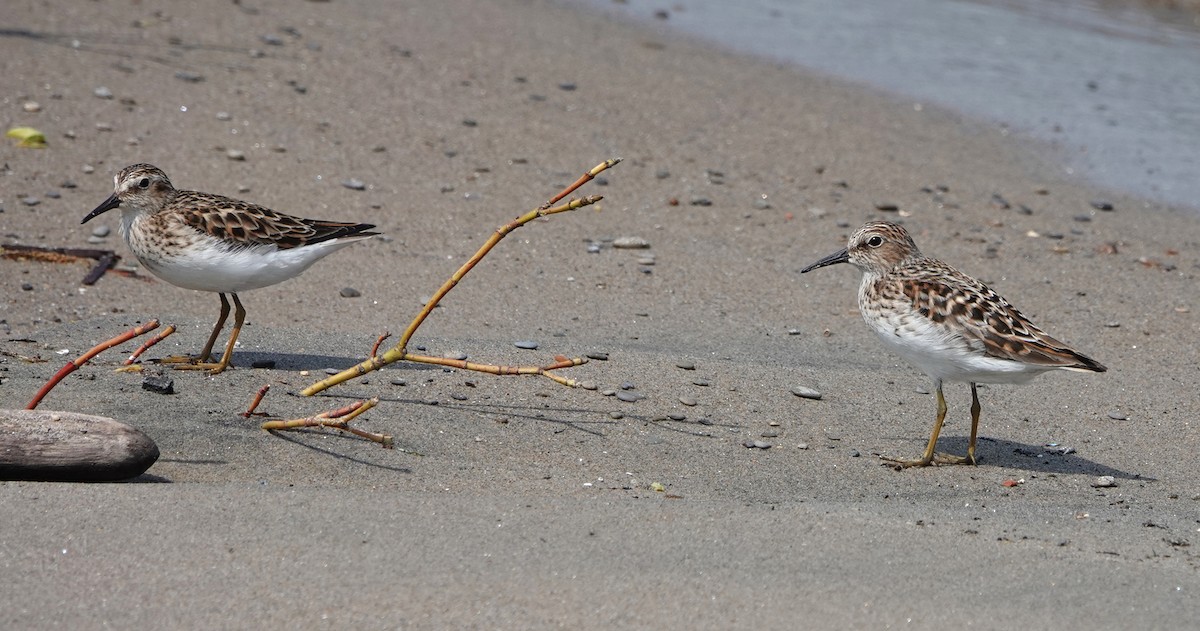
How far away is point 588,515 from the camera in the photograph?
16.9 feet

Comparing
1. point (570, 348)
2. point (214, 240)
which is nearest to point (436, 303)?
point (214, 240)

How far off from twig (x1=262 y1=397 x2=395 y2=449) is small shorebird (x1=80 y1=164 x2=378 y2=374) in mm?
1092

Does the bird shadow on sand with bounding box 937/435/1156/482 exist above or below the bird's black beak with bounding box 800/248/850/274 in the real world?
below

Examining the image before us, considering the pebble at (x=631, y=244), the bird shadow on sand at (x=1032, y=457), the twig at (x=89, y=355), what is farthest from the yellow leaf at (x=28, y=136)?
the bird shadow on sand at (x=1032, y=457)

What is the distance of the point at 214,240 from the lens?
6.62 m

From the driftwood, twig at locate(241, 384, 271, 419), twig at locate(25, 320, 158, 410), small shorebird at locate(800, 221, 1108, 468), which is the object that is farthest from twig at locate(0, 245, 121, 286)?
small shorebird at locate(800, 221, 1108, 468)

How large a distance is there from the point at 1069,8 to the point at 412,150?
34.8ft

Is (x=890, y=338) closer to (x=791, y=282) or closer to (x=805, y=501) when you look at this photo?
(x=805, y=501)

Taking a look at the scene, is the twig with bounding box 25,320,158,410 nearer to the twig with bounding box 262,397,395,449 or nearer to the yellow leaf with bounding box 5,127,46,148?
the twig with bounding box 262,397,395,449

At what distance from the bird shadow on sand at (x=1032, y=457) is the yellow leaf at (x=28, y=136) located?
6.48m

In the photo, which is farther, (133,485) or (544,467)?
(544,467)

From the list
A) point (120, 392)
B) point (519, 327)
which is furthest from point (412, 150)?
point (120, 392)

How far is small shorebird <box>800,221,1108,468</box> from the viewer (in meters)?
6.10

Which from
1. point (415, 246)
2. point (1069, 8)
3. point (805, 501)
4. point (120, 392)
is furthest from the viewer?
point (1069, 8)
